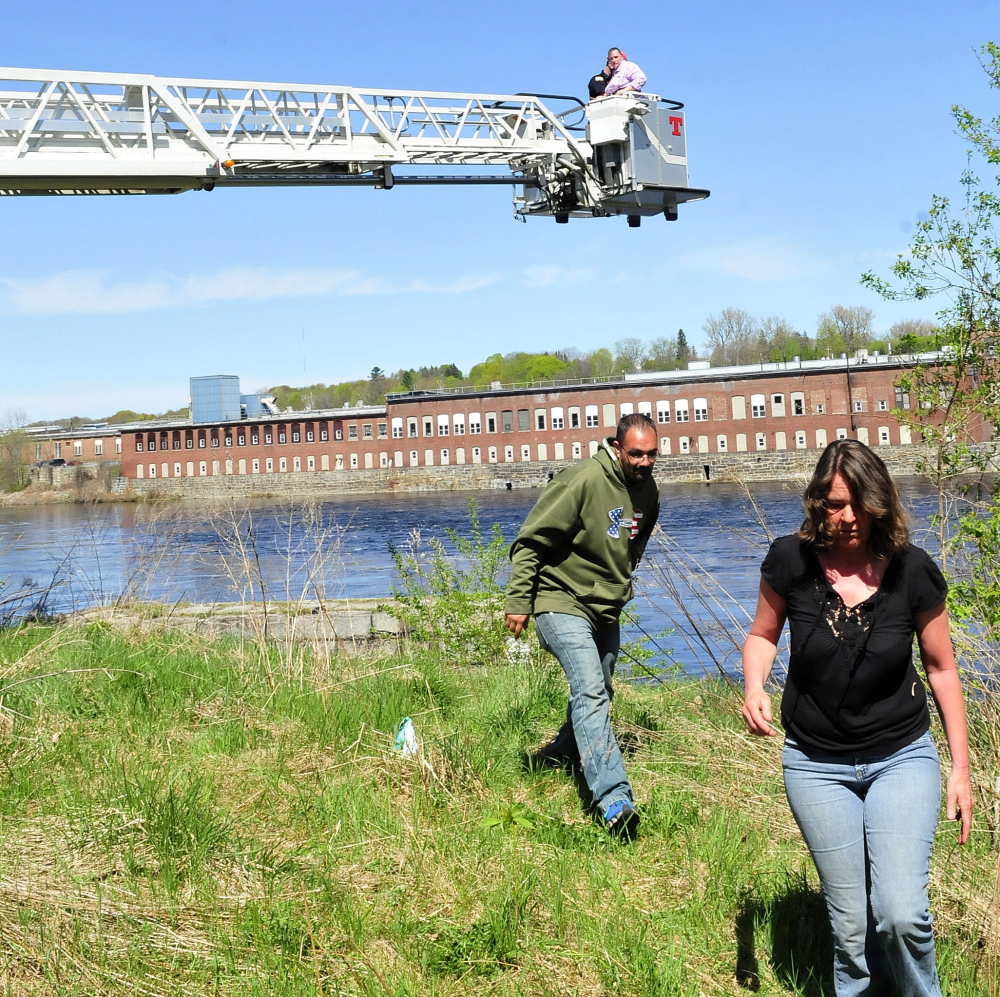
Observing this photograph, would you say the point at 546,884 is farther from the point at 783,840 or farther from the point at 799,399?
the point at 799,399

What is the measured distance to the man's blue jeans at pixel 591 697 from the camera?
475 centimetres

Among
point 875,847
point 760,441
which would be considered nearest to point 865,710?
point 875,847

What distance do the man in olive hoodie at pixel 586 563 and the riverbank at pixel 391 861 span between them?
1.88 feet

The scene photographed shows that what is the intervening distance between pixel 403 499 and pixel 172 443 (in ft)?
96.0

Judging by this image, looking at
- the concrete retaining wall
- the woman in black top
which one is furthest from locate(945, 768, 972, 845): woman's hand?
the concrete retaining wall

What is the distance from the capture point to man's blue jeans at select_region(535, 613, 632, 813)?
15.6 ft

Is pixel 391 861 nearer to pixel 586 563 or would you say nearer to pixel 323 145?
pixel 586 563

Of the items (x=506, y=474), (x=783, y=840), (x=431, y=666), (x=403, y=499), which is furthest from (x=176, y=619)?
(x=506, y=474)

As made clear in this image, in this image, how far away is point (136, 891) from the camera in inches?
151

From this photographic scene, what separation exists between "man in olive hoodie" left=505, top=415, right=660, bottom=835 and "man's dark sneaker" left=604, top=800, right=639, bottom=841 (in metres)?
0.24

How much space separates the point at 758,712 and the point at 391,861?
5.96ft

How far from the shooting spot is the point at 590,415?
85.4 m

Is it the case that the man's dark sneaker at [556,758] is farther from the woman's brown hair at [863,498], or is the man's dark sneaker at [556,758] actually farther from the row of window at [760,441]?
the row of window at [760,441]

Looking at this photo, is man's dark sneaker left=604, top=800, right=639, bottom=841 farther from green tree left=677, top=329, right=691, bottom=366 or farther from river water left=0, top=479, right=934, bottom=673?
green tree left=677, top=329, right=691, bottom=366
